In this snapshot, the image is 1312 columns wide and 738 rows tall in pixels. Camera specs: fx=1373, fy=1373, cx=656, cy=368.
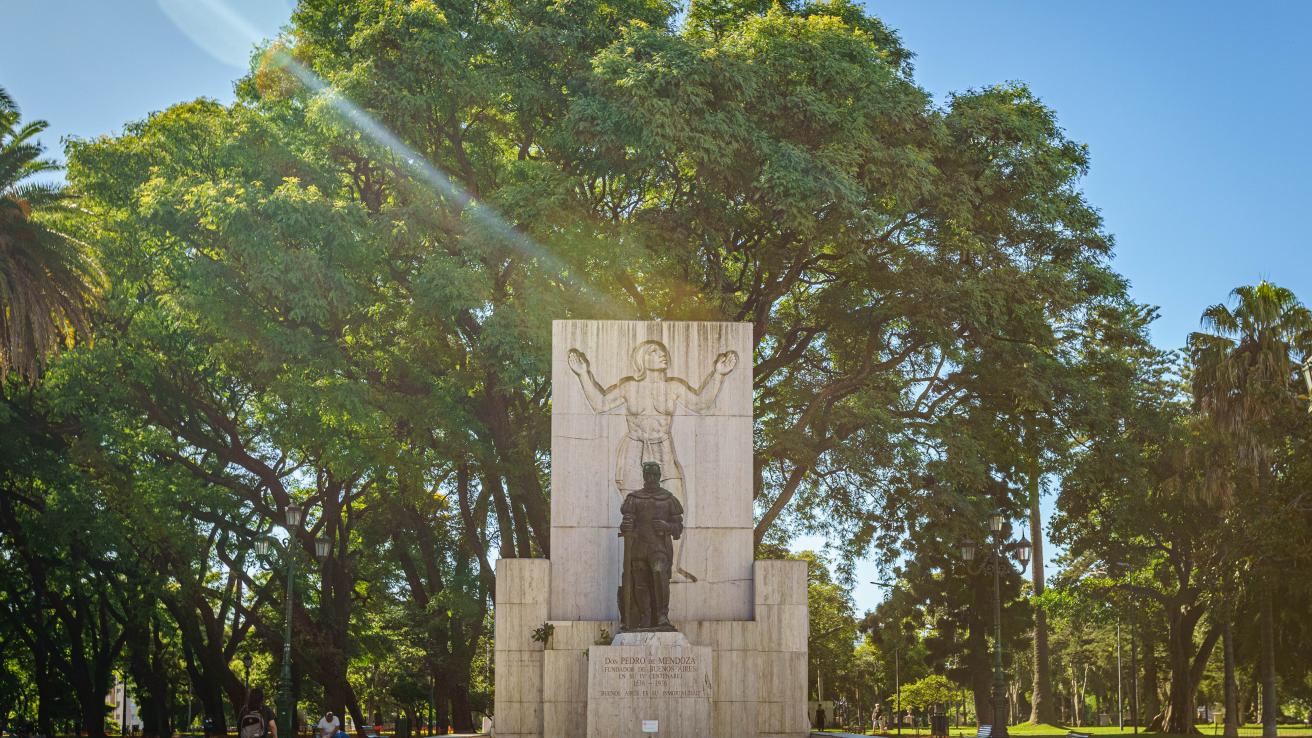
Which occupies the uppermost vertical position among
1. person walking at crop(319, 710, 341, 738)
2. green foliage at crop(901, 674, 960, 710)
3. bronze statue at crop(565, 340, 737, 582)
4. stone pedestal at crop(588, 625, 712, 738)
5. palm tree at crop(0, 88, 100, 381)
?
palm tree at crop(0, 88, 100, 381)

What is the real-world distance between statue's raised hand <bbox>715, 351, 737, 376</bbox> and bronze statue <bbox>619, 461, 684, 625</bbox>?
2.46 meters

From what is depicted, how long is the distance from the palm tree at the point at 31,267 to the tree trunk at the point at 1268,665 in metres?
28.4

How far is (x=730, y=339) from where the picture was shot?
20328 mm

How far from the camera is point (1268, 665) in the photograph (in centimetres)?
3494

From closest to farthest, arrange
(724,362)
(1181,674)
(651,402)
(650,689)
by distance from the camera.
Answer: (650,689) → (651,402) → (724,362) → (1181,674)

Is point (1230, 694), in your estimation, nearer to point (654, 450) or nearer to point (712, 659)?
point (712, 659)

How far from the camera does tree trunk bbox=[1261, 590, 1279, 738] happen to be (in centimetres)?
3472

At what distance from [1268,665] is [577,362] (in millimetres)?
23637

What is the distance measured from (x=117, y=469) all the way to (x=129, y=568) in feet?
14.6

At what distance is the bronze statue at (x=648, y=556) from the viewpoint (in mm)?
18203

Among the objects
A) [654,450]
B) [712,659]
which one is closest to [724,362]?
[654,450]

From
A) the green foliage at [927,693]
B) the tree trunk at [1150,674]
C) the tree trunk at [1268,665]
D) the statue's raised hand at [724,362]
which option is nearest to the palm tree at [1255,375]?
the tree trunk at [1268,665]

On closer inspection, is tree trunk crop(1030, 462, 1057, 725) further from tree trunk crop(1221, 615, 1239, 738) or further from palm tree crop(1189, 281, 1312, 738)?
palm tree crop(1189, 281, 1312, 738)

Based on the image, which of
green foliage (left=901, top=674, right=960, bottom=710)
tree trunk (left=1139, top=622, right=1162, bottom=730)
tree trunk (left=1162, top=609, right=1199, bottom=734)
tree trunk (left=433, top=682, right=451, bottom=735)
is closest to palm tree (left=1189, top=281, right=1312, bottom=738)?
tree trunk (left=1162, top=609, right=1199, bottom=734)
